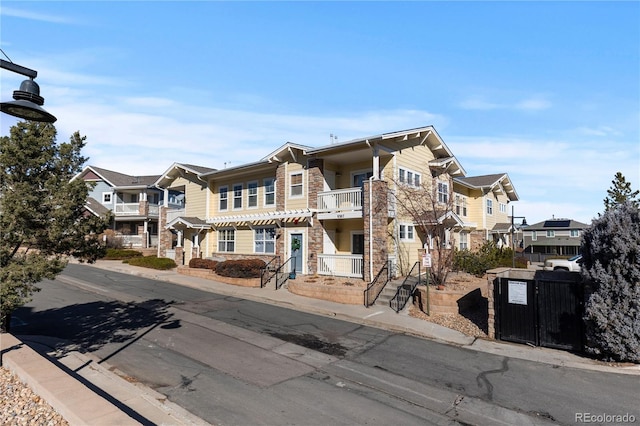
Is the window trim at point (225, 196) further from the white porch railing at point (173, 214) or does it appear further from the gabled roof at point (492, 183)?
the gabled roof at point (492, 183)

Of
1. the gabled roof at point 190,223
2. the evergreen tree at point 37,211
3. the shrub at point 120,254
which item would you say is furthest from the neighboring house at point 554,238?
the evergreen tree at point 37,211

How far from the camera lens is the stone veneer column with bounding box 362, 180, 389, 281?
17.3m

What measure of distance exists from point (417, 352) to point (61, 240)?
880 cm

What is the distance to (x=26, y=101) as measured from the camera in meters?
5.37

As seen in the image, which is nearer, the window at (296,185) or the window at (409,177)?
the window at (409,177)

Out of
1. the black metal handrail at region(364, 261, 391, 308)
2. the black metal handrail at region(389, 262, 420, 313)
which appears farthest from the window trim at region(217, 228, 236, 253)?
the black metal handrail at region(389, 262, 420, 313)

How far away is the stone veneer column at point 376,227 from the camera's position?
1731 cm

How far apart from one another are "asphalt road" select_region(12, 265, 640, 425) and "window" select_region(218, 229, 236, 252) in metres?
11.8

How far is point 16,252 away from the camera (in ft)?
25.8

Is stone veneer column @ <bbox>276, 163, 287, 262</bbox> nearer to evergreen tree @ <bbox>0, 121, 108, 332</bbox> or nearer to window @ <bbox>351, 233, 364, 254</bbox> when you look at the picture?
window @ <bbox>351, 233, 364, 254</bbox>

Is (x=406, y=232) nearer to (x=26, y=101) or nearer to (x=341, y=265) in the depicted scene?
(x=341, y=265)

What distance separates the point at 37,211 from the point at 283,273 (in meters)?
14.3

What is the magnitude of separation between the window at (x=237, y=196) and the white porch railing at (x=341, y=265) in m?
8.15

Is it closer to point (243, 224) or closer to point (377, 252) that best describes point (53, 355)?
point (377, 252)
